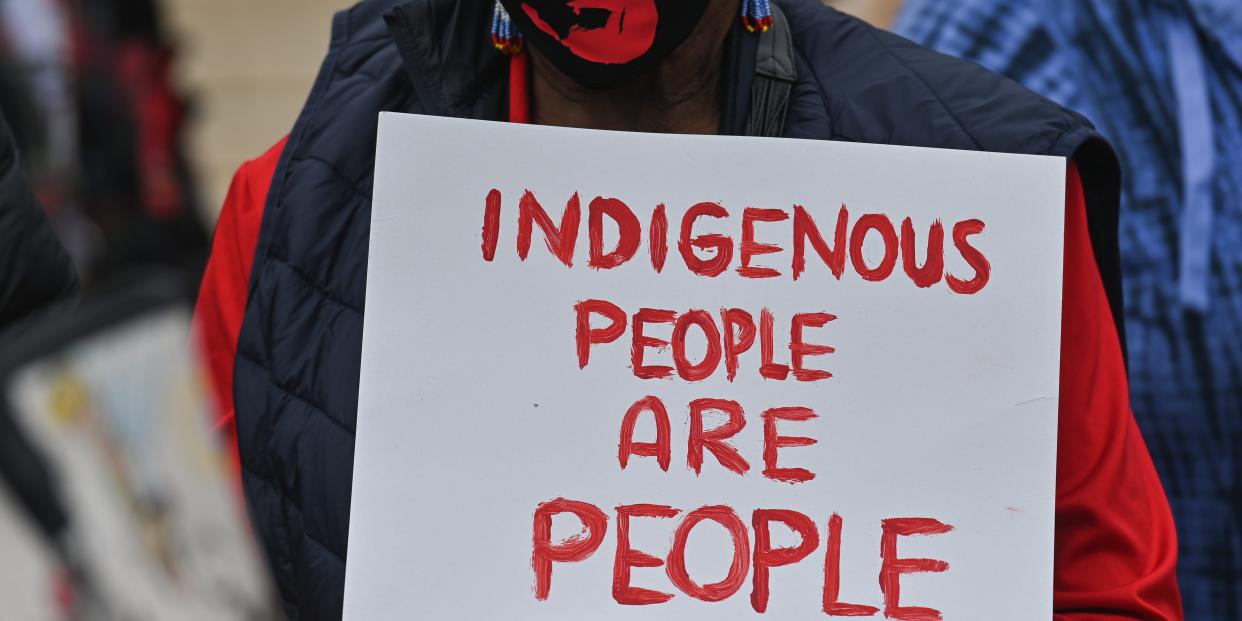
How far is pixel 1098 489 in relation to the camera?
1.39 m

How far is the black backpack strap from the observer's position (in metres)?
1.50

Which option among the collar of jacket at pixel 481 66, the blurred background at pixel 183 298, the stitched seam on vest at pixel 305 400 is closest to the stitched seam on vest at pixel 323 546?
the stitched seam on vest at pixel 305 400

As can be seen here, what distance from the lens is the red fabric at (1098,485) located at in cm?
138

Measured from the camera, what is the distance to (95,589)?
670mm

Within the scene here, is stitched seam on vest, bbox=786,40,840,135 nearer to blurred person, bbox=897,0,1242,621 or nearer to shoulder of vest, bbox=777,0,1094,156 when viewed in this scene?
shoulder of vest, bbox=777,0,1094,156

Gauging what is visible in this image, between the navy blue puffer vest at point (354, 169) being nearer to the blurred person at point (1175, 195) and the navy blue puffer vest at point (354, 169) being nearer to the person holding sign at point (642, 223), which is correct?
the person holding sign at point (642, 223)

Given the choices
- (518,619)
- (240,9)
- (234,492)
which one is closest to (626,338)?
(518,619)

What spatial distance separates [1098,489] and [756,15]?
0.58m

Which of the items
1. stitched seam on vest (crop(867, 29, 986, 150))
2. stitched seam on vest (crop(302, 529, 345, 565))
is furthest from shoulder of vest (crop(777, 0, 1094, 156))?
stitched seam on vest (crop(302, 529, 345, 565))

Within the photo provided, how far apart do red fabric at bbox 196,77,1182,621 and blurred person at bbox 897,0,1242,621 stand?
592 millimetres

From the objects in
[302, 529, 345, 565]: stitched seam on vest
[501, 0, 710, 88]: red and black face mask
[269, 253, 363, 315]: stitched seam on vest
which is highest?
→ [501, 0, 710, 88]: red and black face mask

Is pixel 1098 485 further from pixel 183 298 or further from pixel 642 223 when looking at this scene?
pixel 183 298

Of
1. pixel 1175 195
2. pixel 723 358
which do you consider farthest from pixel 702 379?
pixel 1175 195

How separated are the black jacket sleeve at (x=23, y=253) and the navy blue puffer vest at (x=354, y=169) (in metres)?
0.23
